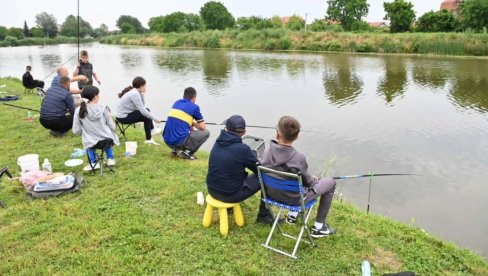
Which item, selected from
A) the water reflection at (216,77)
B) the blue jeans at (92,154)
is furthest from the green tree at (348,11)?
the blue jeans at (92,154)

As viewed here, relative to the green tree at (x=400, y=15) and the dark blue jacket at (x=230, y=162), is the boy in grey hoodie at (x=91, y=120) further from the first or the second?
the green tree at (x=400, y=15)

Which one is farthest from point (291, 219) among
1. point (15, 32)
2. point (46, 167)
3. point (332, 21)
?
point (15, 32)

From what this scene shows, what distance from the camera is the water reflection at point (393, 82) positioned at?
15430mm

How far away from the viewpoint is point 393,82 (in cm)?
1808

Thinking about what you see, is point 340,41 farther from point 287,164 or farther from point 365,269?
point 365,269

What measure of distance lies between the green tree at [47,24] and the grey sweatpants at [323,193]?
93.9m

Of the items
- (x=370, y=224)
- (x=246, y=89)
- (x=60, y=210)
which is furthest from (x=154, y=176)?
(x=246, y=89)

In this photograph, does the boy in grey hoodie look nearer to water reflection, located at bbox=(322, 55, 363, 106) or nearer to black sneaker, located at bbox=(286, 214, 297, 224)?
black sneaker, located at bbox=(286, 214, 297, 224)

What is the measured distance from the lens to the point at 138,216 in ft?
15.0

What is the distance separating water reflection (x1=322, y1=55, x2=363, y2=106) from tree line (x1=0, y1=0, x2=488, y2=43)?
37.8 ft

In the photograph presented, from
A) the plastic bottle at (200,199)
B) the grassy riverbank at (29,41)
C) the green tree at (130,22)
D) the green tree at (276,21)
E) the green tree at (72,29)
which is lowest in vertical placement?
the plastic bottle at (200,199)

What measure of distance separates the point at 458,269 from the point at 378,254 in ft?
2.65

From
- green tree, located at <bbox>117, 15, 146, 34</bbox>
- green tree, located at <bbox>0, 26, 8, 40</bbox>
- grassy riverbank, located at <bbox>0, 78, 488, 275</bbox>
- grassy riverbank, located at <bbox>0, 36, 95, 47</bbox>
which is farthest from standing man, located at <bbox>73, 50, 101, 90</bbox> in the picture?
green tree, located at <bbox>117, 15, 146, 34</bbox>

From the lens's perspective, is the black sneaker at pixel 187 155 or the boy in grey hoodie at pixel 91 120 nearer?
the boy in grey hoodie at pixel 91 120
